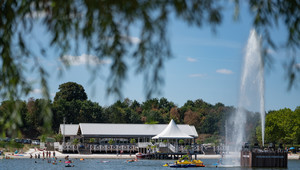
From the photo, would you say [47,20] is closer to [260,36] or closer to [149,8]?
[149,8]

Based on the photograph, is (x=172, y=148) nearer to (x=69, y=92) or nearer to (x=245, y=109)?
(x=245, y=109)

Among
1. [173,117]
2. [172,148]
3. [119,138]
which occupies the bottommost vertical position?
[172,148]

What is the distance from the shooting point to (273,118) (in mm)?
91812

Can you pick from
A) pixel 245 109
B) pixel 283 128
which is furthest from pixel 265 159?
pixel 283 128

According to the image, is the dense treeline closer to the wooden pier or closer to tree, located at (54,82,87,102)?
tree, located at (54,82,87,102)

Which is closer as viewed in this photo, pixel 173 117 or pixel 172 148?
pixel 172 148

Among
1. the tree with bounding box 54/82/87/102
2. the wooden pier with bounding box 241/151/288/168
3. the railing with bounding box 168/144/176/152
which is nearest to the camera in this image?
the wooden pier with bounding box 241/151/288/168

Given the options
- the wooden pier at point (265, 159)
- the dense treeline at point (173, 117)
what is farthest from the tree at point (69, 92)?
the wooden pier at point (265, 159)

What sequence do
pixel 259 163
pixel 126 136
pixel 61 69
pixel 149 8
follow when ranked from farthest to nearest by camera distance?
pixel 126 136 → pixel 259 163 → pixel 61 69 → pixel 149 8

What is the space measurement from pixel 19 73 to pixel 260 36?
376cm

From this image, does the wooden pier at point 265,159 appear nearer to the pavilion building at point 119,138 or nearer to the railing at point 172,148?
the railing at point 172,148

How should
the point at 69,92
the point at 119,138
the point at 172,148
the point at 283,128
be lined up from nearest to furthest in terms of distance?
1. the point at 172,148
2. the point at 119,138
3. the point at 283,128
4. the point at 69,92

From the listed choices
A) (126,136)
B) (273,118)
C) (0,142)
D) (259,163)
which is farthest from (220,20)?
(273,118)

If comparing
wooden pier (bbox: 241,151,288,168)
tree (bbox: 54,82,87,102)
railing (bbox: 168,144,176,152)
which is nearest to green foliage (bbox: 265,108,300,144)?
railing (bbox: 168,144,176,152)
